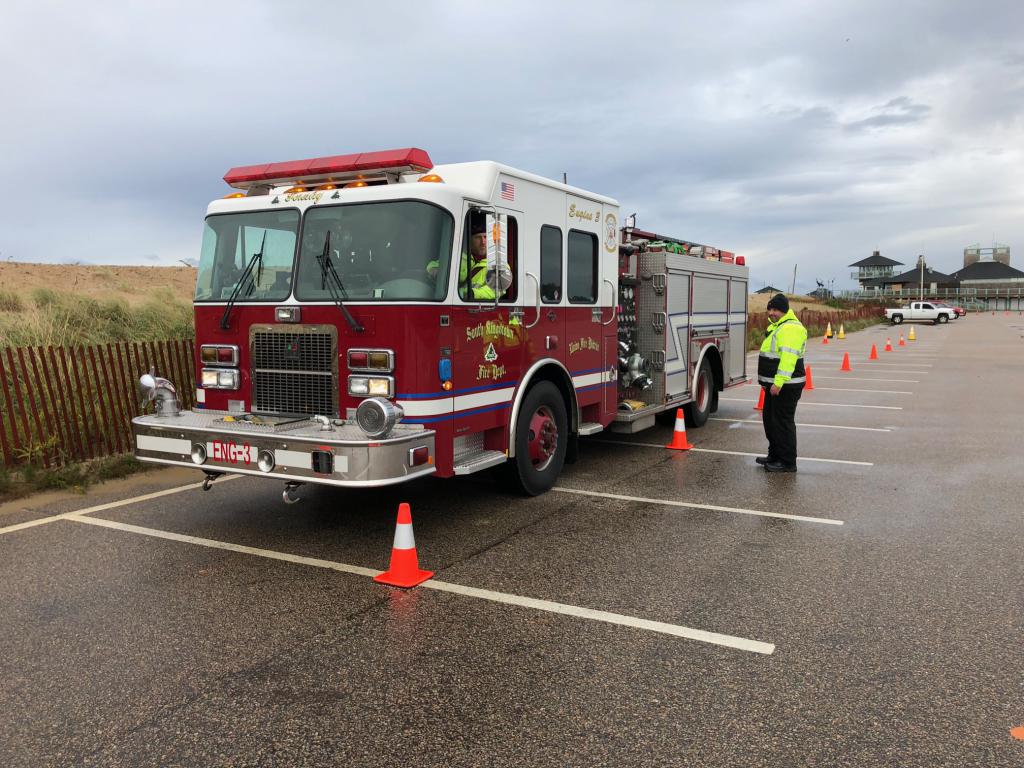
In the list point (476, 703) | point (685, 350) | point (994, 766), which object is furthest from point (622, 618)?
point (685, 350)

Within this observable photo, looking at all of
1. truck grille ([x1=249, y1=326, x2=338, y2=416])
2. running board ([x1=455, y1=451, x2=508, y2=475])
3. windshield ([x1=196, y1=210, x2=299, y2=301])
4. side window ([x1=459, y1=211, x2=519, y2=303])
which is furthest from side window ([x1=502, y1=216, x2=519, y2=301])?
windshield ([x1=196, y1=210, x2=299, y2=301])

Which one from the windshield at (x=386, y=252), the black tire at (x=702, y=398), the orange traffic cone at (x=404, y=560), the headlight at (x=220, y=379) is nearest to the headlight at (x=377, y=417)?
the orange traffic cone at (x=404, y=560)

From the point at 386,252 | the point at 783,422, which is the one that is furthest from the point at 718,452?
the point at 386,252

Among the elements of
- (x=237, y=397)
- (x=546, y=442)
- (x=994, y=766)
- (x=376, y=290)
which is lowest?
(x=994, y=766)

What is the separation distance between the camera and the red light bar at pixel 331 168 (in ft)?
18.7

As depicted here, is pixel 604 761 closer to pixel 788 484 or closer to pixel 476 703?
pixel 476 703

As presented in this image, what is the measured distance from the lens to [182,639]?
4.09m

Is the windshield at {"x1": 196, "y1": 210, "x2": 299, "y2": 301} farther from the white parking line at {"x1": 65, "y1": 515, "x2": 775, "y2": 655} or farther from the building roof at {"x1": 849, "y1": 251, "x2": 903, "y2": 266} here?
the building roof at {"x1": 849, "y1": 251, "x2": 903, "y2": 266}

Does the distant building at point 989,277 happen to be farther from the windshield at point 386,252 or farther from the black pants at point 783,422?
the windshield at point 386,252

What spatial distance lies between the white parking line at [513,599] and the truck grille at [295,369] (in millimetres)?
1052

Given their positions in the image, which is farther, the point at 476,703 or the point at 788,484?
the point at 788,484

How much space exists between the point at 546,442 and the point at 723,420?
18.6 ft

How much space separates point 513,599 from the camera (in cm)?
464

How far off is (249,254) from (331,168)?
961 millimetres
